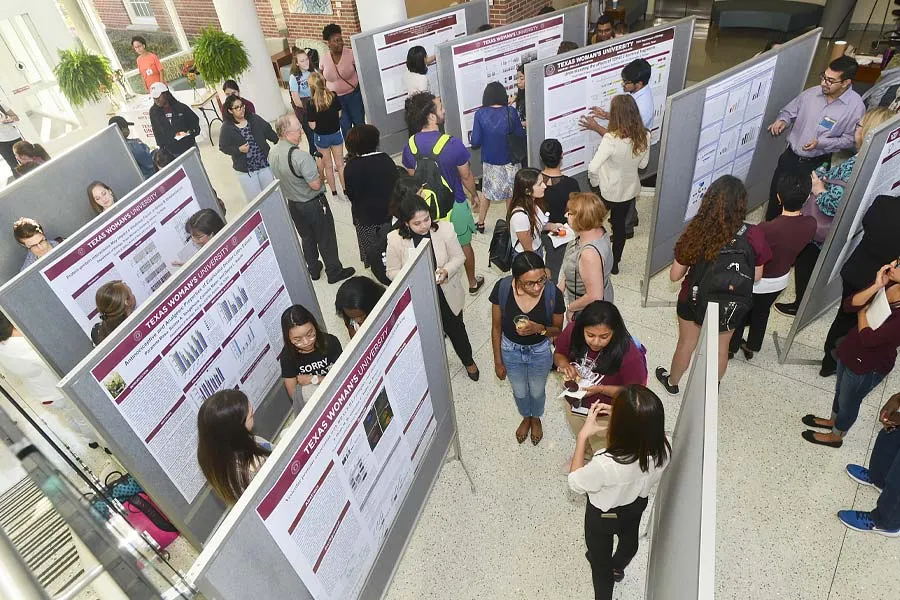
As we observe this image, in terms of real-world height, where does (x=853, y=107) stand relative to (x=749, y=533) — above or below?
above

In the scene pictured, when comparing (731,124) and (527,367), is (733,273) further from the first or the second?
(731,124)

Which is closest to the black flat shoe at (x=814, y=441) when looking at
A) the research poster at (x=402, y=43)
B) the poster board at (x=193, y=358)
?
the poster board at (x=193, y=358)

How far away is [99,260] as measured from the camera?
9.86 feet

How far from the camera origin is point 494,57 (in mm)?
5379

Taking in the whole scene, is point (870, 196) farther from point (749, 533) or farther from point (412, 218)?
point (412, 218)

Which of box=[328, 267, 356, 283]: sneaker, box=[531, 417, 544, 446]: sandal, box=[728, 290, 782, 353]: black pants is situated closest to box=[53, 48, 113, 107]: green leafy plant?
box=[328, 267, 356, 283]: sneaker

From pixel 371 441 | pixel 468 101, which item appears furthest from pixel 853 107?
pixel 371 441

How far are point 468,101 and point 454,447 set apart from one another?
3.57 m

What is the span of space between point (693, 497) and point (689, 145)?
303 centimetres

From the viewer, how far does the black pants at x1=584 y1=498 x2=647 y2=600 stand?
2.20 meters

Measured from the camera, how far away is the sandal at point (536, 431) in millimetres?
3428

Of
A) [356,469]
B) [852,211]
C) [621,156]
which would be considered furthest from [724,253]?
[356,469]

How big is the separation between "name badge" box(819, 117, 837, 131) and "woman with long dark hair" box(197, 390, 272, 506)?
4.44 metres

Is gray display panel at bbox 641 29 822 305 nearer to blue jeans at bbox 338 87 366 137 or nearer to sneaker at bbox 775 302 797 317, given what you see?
sneaker at bbox 775 302 797 317
